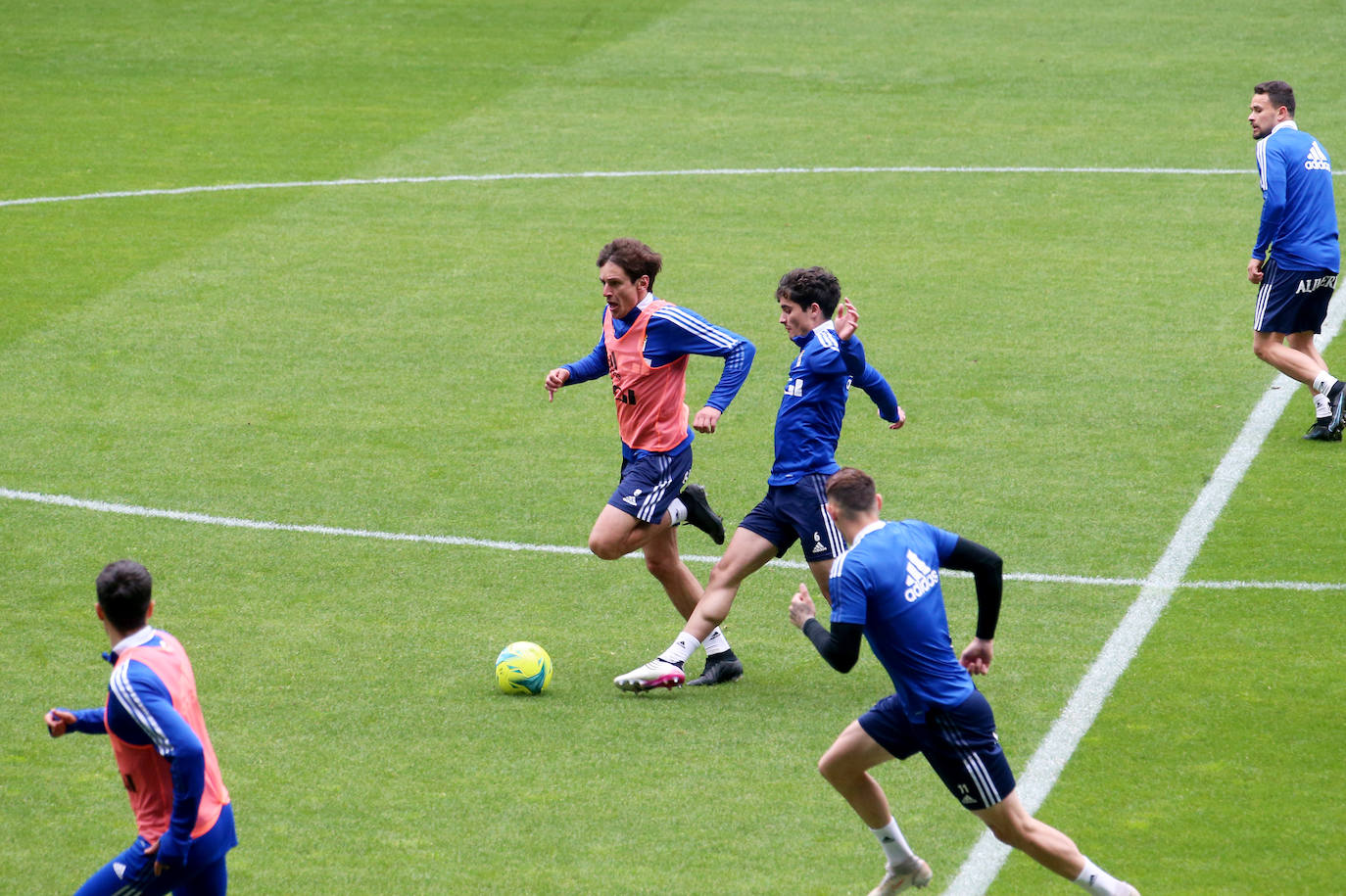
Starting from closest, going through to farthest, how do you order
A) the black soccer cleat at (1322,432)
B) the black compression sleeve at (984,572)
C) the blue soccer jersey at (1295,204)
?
the black compression sleeve at (984,572)
the blue soccer jersey at (1295,204)
the black soccer cleat at (1322,432)

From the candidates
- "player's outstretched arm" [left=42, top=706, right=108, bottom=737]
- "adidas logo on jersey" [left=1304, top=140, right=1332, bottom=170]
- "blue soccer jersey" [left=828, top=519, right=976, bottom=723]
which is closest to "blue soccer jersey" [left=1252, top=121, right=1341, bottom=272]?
"adidas logo on jersey" [left=1304, top=140, right=1332, bottom=170]

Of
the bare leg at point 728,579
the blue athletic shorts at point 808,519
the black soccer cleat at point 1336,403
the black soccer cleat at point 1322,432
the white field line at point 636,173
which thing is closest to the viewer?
the blue athletic shorts at point 808,519

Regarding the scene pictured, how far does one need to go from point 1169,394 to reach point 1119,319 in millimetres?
1854

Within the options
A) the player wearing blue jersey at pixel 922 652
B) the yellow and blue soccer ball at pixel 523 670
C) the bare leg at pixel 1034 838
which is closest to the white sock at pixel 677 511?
the yellow and blue soccer ball at pixel 523 670

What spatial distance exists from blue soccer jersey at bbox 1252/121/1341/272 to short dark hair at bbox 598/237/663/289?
5.50m

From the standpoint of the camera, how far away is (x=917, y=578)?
22.3ft

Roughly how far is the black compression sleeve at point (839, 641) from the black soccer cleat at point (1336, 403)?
7.60 metres

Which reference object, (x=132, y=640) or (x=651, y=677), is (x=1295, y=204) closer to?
(x=651, y=677)

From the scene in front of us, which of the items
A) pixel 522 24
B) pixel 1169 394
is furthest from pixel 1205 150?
pixel 522 24

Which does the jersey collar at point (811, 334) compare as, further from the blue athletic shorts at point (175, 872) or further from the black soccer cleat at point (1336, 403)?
the black soccer cleat at point (1336, 403)

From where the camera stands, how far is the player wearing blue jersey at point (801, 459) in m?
9.03

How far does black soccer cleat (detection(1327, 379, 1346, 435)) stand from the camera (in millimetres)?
12992

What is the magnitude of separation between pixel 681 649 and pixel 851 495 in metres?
2.71

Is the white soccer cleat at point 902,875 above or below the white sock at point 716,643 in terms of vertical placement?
above
